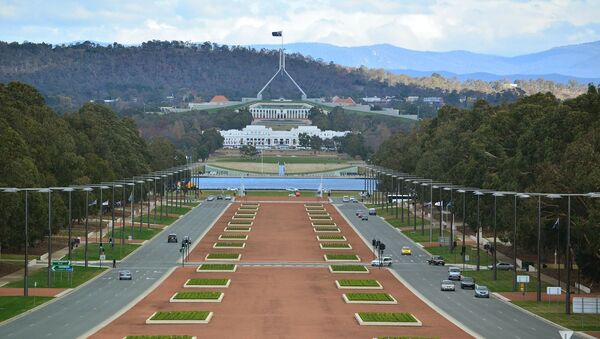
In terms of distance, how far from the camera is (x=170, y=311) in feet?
263

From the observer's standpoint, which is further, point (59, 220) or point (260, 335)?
point (59, 220)

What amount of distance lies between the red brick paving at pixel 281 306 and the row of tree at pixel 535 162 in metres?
11.0

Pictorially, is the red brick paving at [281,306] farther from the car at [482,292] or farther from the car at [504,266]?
the car at [504,266]

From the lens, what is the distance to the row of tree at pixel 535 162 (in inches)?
3479

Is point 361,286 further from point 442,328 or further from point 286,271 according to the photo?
point 442,328

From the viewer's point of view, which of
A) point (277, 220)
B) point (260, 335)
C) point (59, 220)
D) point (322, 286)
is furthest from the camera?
point (277, 220)

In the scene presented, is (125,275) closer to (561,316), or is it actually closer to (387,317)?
(387,317)

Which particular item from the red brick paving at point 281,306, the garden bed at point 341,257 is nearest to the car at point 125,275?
the red brick paving at point 281,306

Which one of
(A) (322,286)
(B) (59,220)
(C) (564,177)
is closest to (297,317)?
(A) (322,286)

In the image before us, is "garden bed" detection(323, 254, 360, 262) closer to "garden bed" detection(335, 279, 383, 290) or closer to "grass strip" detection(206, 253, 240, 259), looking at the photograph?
"grass strip" detection(206, 253, 240, 259)

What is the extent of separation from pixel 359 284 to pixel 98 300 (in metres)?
19.3

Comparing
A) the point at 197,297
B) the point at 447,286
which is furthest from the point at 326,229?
the point at 197,297

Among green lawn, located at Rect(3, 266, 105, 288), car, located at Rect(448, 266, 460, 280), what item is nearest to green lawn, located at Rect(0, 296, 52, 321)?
green lawn, located at Rect(3, 266, 105, 288)

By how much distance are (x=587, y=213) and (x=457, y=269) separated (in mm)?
15377
